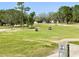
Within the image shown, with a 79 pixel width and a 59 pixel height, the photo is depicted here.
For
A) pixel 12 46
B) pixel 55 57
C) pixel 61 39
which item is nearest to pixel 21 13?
pixel 12 46

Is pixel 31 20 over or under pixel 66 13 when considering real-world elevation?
under

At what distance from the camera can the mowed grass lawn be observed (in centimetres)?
332

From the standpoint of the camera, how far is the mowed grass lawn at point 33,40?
3322mm

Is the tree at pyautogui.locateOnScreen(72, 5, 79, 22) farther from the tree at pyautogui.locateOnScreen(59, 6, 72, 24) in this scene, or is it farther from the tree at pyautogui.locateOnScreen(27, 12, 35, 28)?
the tree at pyautogui.locateOnScreen(27, 12, 35, 28)

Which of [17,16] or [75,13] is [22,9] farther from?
[75,13]

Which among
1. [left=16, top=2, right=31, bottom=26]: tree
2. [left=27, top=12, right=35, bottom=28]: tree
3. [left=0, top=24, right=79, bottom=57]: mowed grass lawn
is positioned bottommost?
[left=0, top=24, right=79, bottom=57]: mowed grass lawn

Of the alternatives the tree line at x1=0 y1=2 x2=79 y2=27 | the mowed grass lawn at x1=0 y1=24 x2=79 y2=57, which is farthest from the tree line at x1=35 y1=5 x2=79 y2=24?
the mowed grass lawn at x1=0 y1=24 x2=79 y2=57

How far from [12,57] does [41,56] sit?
0.48m

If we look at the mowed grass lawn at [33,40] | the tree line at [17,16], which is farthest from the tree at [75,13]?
the tree line at [17,16]

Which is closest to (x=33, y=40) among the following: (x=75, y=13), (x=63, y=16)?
(x=63, y=16)

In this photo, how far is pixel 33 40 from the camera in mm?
3402

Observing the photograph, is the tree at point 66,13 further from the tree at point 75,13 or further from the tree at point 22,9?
the tree at point 22,9

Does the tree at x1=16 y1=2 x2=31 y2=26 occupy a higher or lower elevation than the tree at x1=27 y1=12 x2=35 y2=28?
higher

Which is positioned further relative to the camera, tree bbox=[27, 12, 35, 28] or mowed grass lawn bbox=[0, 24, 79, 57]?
tree bbox=[27, 12, 35, 28]
